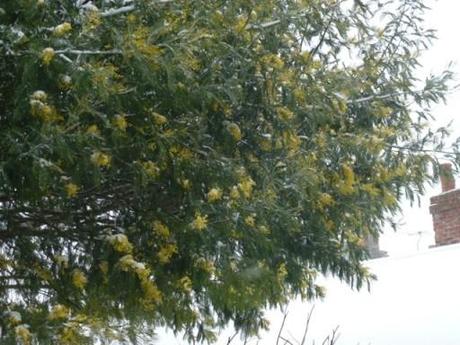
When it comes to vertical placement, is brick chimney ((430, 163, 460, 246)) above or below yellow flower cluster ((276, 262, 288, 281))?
above

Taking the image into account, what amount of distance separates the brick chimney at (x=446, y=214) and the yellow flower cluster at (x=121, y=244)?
794 centimetres

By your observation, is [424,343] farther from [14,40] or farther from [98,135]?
[14,40]

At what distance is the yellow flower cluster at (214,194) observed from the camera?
4438mm

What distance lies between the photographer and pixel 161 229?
15.3 feet

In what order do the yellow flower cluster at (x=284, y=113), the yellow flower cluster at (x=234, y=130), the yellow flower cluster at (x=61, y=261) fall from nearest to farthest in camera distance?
the yellow flower cluster at (x=234, y=130) < the yellow flower cluster at (x=284, y=113) < the yellow flower cluster at (x=61, y=261)

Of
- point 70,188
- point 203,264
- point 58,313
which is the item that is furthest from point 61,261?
point 70,188

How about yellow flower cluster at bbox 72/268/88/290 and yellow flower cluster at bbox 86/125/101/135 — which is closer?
yellow flower cluster at bbox 86/125/101/135

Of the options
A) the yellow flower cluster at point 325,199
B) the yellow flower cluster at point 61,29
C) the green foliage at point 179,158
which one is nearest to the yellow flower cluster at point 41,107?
the green foliage at point 179,158

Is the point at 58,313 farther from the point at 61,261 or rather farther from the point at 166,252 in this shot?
the point at 166,252

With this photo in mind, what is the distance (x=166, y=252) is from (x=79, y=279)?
55 centimetres

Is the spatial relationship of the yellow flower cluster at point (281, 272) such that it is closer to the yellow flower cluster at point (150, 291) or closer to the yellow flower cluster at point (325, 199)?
the yellow flower cluster at point (325, 199)

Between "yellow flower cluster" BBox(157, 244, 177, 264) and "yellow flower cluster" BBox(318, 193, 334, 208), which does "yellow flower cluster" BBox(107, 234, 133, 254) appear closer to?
"yellow flower cluster" BBox(157, 244, 177, 264)

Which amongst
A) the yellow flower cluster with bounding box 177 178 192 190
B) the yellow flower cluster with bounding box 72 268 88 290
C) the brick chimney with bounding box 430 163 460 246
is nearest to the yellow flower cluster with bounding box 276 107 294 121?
the yellow flower cluster with bounding box 177 178 192 190

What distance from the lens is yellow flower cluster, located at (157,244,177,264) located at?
15.3 feet
